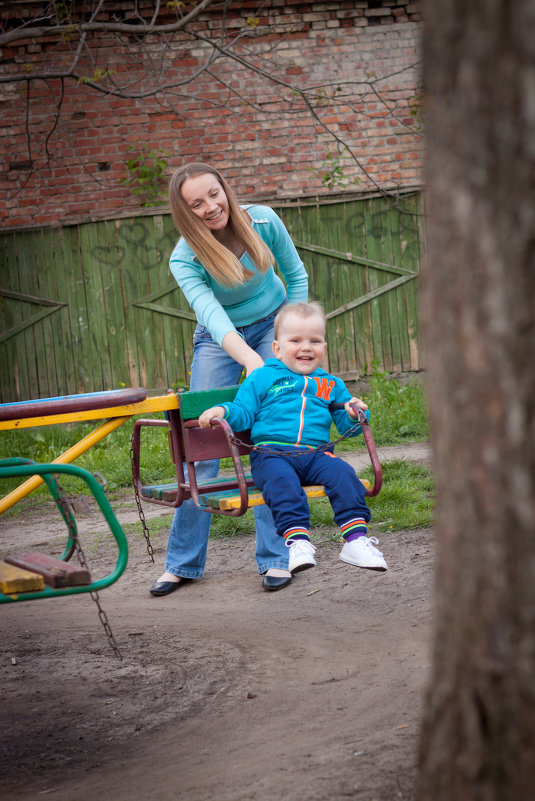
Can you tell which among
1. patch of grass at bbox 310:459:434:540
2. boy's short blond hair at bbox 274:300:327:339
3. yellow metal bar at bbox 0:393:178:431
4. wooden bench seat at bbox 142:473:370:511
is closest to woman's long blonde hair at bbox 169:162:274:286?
boy's short blond hair at bbox 274:300:327:339

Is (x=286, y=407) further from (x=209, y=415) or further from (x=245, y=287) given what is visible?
(x=245, y=287)

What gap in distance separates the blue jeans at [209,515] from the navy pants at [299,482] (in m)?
0.63

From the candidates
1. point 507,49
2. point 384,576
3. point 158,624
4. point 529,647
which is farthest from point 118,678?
point 507,49

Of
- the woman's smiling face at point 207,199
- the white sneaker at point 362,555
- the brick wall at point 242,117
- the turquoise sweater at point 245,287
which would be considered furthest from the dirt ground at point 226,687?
the brick wall at point 242,117

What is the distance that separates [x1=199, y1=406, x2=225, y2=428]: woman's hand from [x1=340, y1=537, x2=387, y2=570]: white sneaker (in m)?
0.76

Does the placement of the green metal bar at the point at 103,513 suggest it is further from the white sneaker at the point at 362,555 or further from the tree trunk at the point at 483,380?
the tree trunk at the point at 483,380

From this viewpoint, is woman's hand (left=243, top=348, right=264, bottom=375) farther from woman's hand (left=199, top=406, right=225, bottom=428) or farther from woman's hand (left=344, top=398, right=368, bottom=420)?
woman's hand (left=344, top=398, right=368, bottom=420)

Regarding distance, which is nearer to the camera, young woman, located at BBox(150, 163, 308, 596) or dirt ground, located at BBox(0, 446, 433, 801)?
dirt ground, located at BBox(0, 446, 433, 801)

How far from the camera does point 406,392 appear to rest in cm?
957

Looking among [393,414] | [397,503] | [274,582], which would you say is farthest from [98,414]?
[393,414]

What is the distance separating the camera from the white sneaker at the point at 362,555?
11.5ft

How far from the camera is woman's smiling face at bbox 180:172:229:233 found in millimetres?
4090

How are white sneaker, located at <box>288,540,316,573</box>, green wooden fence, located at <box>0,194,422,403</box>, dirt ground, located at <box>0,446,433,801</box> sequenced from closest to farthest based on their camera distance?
dirt ground, located at <box>0,446,433,801</box> < white sneaker, located at <box>288,540,316,573</box> < green wooden fence, located at <box>0,194,422,403</box>

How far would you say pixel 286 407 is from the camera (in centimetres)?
399
